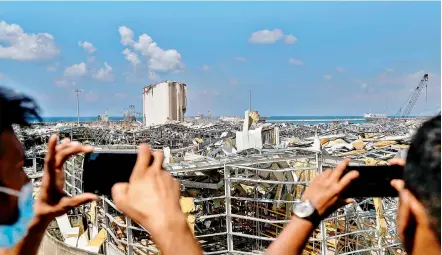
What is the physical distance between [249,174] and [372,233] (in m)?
2.79

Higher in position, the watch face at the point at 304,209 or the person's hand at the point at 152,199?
the person's hand at the point at 152,199

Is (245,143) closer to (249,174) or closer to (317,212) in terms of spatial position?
(249,174)

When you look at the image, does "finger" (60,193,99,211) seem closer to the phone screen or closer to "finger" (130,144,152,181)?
the phone screen

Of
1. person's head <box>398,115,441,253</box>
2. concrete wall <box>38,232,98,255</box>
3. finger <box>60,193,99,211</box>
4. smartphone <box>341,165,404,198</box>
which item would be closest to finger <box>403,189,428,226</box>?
person's head <box>398,115,441,253</box>

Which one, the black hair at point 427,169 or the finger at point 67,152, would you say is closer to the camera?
the black hair at point 427,169

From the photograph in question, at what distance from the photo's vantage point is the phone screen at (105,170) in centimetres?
115

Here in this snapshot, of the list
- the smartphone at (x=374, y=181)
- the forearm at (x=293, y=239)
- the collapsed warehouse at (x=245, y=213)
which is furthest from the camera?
the collapsed warehouse at (x=245, y=213)

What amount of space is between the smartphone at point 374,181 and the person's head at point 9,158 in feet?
2.95

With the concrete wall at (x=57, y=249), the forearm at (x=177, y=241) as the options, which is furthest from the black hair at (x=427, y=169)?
the concrete wall at (x=57, y=249)

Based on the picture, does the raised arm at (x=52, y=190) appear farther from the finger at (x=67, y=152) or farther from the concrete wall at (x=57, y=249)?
the concrete wall at (x=57, y=249)

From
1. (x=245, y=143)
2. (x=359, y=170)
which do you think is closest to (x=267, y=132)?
(x=245, y=143)

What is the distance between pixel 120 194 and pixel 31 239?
438 millimetres

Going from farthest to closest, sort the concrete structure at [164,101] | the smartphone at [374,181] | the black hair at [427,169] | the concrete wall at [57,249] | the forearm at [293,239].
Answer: the concrete structure at [164,101]
the concrete wall at [57,249]
the smartphone at [374,181]
the forearm at [293,239]
the black hair at [427,169]

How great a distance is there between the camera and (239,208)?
33.9 ft
